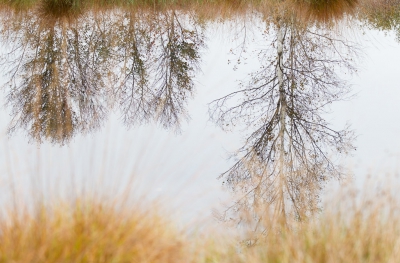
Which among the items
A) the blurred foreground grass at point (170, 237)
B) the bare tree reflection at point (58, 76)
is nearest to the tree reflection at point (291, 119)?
the blurred foreground grass at point (170, 237)

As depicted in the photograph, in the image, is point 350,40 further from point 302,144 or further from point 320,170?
point 320,170

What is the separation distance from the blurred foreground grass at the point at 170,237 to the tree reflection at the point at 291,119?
30cm

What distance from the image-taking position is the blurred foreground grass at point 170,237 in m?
3.09

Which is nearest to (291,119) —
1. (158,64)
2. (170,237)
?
(158,64)

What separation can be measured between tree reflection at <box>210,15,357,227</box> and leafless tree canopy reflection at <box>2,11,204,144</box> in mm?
971

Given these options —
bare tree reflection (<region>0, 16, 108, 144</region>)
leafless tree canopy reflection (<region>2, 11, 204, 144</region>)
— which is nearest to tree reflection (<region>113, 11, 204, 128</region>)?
leafless tree canopy reflection (<region>2, 11, 204, 144</region>)

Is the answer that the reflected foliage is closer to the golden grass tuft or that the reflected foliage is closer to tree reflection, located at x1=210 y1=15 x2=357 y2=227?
tree reflection, located at x1=210 y1=15 x2=357 y2=227

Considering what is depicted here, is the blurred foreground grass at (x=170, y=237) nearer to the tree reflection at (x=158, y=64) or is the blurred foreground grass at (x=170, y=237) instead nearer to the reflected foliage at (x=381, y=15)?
the tree reflection at (x=158, y=64)

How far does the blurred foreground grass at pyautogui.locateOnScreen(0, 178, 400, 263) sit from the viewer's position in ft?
10.1

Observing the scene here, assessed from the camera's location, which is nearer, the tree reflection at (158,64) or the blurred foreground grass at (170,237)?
the blurred foreground grass at (170,237)

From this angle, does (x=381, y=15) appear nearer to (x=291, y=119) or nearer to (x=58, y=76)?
(x=291, y=119)

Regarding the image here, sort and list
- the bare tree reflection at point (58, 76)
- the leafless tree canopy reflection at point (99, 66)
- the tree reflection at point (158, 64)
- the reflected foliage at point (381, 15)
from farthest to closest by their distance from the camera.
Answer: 1. the reflected foliage at point (381, 15)
2. the tree reflection at point (158, 64)
3. the leafless tree canopy reflection at point (99, 66)
4. the bare tree reflection at point (58, 76)

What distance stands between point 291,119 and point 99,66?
9.25 feet

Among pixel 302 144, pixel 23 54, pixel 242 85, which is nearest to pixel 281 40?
pixel 242 85
